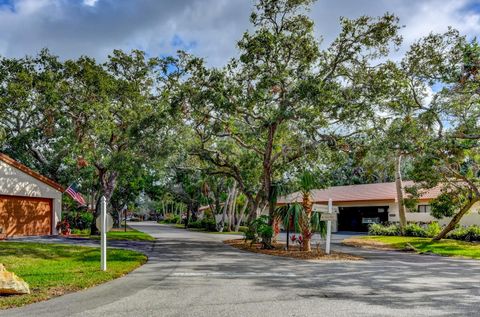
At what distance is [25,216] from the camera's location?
24.1 m

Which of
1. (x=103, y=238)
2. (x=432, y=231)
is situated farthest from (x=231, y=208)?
(x=103, y=238)

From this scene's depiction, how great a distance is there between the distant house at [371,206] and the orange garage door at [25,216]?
1747 cm

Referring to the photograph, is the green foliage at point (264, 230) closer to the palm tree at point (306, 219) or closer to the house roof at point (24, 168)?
the palm tree at point (306, 219)

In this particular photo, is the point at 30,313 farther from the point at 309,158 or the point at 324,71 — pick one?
the point at 309,158

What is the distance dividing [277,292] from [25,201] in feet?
63.7

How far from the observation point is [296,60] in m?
19.7

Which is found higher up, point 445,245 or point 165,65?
point 165,65

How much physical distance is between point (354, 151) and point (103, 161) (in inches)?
600

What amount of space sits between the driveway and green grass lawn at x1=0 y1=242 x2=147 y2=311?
0.54m

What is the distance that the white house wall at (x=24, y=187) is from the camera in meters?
22.7

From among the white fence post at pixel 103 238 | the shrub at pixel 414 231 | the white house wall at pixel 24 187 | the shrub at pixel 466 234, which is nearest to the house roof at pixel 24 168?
the white house wall at pixel 24 187

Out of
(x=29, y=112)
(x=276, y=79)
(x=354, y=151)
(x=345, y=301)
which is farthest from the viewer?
(x=29, y=112)

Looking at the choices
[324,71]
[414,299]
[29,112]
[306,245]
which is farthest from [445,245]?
[29,112]

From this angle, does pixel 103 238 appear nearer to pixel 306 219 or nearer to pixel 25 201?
pixel 306 219
